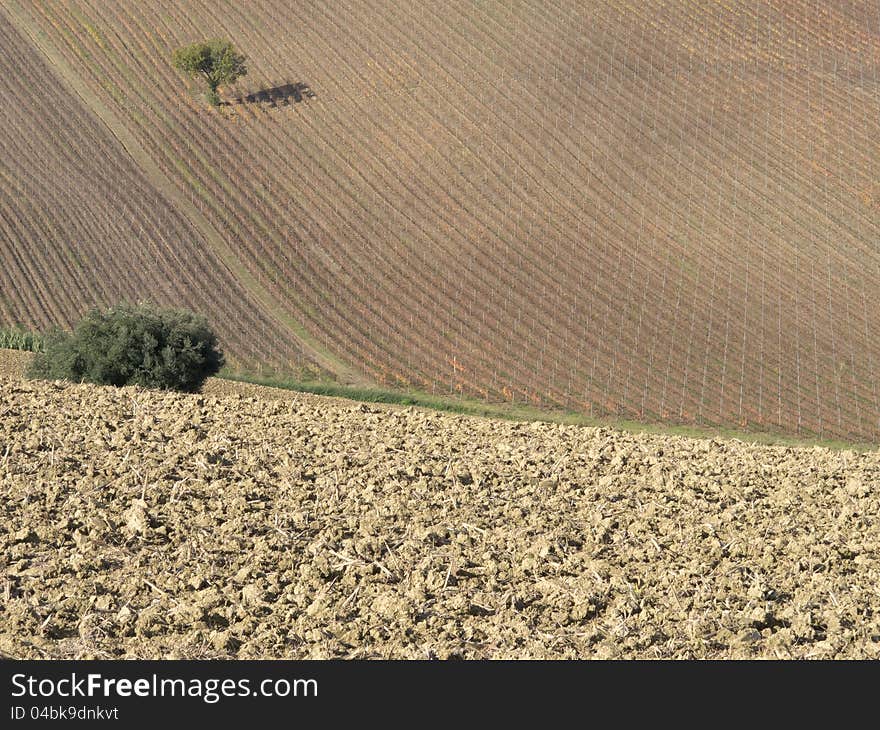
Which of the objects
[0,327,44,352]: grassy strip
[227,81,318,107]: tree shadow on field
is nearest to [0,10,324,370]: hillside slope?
[0,327,44,352]: grassy strip

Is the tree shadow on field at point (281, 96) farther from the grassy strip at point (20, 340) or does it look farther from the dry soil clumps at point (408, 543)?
the dry soil clumps at point (408, 543)

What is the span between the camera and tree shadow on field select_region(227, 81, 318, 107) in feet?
206

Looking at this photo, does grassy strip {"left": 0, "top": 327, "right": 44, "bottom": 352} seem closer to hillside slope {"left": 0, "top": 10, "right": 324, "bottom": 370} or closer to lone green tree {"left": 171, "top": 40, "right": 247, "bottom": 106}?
hillside slope {"left": 0, "top": 10, "right": 324, "bottom": 370}

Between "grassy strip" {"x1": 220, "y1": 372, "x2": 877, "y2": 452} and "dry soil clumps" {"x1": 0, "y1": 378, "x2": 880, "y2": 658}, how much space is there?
1206 centimetres

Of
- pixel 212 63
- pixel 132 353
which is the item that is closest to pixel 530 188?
pixel 212 63

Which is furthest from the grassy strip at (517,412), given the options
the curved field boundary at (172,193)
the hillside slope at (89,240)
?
the hillside slope at (89,240)

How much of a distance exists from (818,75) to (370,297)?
106 feet

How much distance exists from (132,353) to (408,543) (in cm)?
1587

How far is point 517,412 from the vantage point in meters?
38.5

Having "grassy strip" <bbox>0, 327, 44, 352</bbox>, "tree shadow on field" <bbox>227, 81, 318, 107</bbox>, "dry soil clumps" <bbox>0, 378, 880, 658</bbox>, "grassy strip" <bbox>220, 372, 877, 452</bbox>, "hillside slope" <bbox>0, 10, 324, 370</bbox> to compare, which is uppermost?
"tree shadow on field" <bbox>227, 81, 318, 107</bbox>

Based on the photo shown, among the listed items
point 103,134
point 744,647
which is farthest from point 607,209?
point 744,647

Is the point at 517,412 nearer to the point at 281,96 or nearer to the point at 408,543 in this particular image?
the point at 408,543

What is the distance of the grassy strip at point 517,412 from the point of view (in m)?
36.8

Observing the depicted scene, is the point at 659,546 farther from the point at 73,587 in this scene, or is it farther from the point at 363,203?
the point at 363,203
